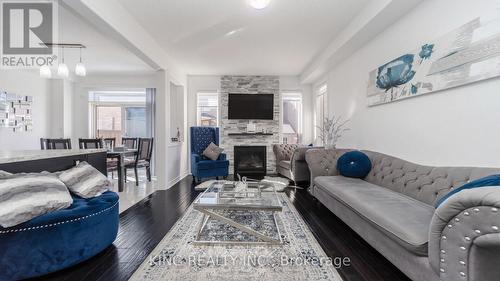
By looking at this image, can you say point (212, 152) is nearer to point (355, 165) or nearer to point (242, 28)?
point (242, 28)

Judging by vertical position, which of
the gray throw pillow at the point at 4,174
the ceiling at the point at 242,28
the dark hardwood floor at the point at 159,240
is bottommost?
the dark hardwood floor at the point at 159,240

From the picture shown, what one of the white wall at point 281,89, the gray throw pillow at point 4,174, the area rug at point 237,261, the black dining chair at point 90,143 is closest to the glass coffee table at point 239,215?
the area rug at point 237,261

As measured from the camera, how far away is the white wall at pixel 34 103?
4.96 metres

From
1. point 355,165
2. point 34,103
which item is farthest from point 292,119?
point 34,103

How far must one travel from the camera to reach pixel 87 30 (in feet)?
11.7

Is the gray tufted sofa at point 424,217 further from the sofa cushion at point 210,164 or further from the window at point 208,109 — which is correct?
the window at point 208,109

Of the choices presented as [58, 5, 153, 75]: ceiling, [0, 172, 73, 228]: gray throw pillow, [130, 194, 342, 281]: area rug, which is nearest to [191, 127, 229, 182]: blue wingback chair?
[58, 5, 153, 75]: ceiling

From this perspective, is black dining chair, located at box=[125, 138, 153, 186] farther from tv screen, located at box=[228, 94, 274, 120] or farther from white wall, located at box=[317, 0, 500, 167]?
white wall, located at box=[317, 0, 500, 167]

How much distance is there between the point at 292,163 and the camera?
4906 millimetres

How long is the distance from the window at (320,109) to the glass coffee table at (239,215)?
318 cm

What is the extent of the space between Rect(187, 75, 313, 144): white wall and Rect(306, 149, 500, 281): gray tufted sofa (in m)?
3.29

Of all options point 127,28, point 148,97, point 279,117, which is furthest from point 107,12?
point 279,117

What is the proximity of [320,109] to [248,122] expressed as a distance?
6.07ft

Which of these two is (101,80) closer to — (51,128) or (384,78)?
(51,128)
